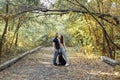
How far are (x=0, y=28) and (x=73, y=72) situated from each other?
11368 mm

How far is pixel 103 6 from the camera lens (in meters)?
18.0

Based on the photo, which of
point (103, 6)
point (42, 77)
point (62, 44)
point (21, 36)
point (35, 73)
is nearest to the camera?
point (42, 77)

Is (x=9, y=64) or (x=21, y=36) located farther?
(x=21, y=36)

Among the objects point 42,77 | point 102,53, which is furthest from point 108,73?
point 102,53

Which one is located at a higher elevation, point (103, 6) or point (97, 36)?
point (103, 6)

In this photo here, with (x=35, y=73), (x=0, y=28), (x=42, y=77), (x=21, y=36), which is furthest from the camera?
(x=21, y=36)

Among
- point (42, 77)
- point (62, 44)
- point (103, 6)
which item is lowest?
point (42, 77)

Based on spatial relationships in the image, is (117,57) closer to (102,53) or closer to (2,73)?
(102,53)

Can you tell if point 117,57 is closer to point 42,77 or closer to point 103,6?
point 103,6

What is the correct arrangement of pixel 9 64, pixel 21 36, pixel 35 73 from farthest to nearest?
pixel 21 36 → pixel 9 64 → pixel 35 73

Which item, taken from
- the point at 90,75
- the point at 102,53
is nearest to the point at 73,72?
the point at 90,75

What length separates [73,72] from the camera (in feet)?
44.9

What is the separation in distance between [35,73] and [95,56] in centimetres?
835

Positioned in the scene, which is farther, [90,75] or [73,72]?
[73,72]
